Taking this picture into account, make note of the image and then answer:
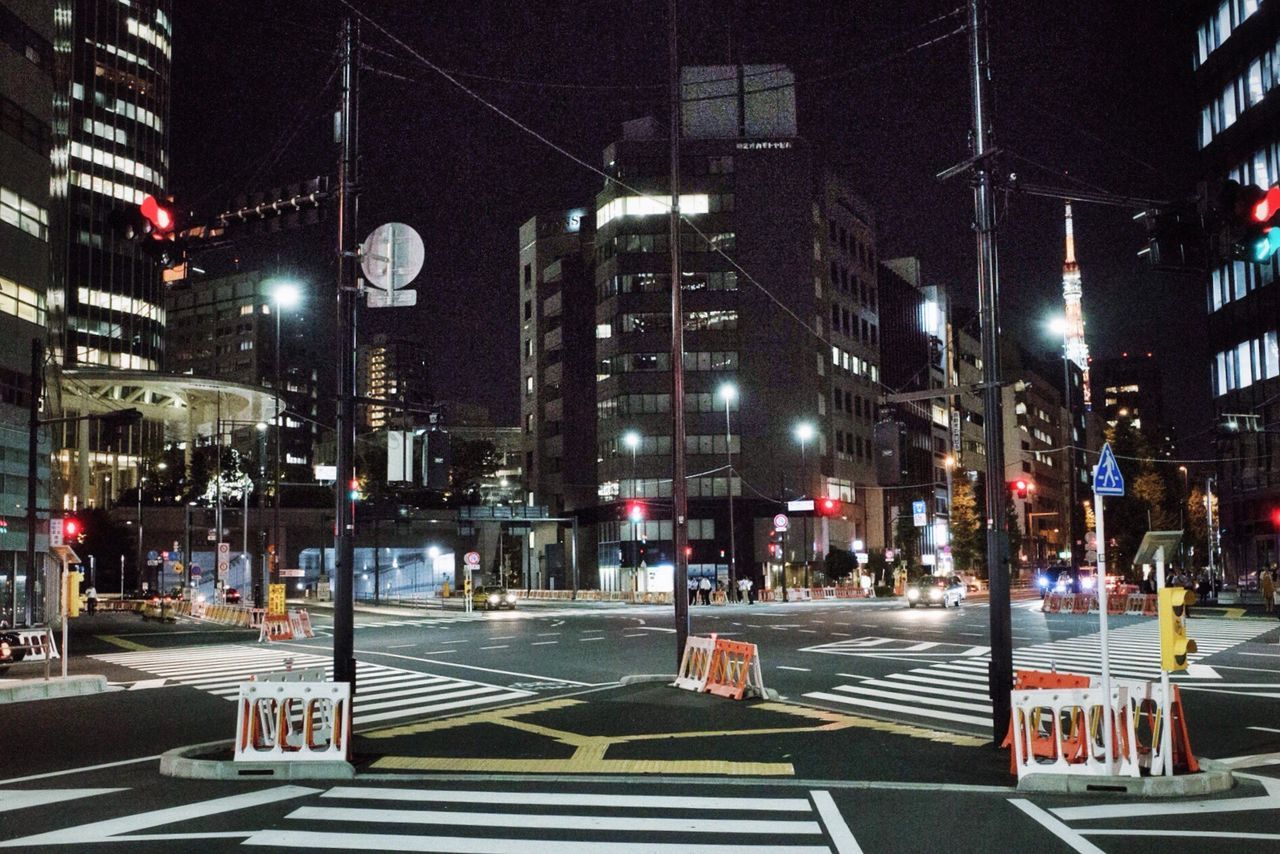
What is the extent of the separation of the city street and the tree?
7047cm

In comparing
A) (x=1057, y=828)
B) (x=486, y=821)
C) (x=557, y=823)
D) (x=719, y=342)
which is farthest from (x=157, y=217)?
(x=719, y=342)

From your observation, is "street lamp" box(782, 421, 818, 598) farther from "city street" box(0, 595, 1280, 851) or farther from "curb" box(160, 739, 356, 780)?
"curb" box(160, 739, 356, 780)

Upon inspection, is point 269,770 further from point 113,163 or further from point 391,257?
point 113,163

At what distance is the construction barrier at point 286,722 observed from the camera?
11586mm

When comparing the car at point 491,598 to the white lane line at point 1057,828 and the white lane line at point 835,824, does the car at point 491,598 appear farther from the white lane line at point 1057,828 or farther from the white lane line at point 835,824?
the white lane line at point 1057,828

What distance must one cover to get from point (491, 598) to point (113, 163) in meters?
94.2

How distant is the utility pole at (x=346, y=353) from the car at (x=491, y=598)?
45.1 metres

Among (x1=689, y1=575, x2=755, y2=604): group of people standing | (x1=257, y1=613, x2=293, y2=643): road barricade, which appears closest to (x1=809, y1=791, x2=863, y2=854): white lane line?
(x1=257, y1=613, x2=293, y2=643): road barricade

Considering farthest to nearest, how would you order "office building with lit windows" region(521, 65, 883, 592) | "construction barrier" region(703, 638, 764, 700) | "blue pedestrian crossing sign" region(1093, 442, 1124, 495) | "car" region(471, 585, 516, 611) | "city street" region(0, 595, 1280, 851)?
"office building with lit windows" region(521, 65, 883, 592)
"car" region(471, 585, 516, 611)
"construction barrier" region(703, 638, 764, 700)
"blue pedestrian crossing sign" region(1093, 442, 1124, 495)
"city street" region(0, 595, 1280, 851)

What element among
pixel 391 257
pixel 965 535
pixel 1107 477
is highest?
pixel 391 257

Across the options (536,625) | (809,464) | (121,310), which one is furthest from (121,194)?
(536,625)

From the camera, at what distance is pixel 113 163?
126250 millimetres

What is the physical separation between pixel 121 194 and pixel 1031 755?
135 meters

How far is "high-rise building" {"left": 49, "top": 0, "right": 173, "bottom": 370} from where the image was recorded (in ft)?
397
